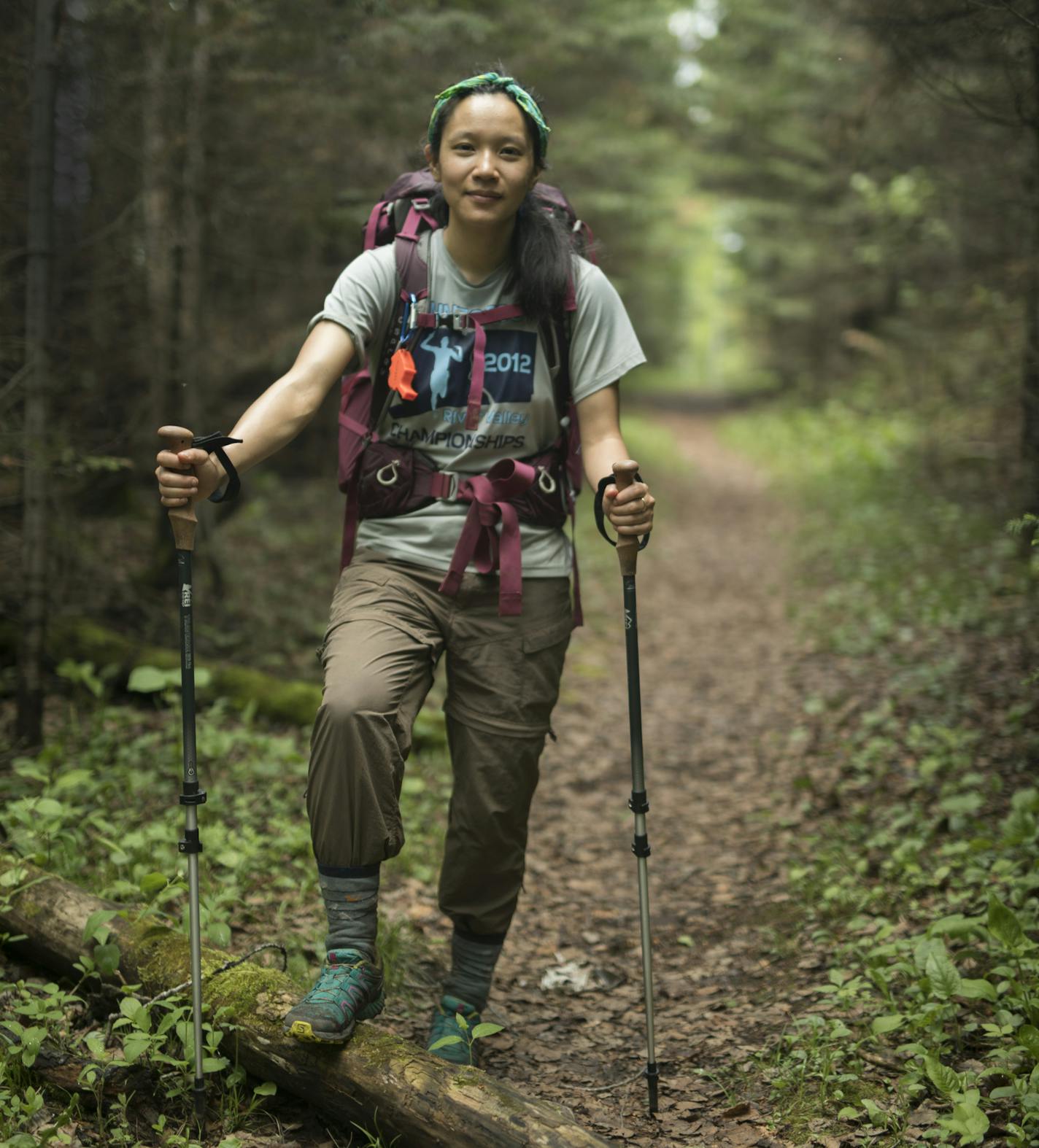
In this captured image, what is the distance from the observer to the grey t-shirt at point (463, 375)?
3287mm

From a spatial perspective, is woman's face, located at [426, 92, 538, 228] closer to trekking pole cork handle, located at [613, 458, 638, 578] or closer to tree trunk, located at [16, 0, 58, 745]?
trekking pole cork handle, located at [613, 458, 638, 578]

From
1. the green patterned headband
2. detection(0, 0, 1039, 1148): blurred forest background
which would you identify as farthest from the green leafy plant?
the green patterned headband

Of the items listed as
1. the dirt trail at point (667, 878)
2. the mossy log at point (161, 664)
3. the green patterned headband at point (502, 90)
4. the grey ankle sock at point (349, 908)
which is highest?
the green patterned headband at point (502, 90)

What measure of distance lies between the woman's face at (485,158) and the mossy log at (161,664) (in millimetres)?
3635

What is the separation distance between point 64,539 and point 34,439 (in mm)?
1526

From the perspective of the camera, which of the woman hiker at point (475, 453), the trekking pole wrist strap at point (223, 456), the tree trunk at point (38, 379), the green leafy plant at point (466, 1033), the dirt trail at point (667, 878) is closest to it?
the trekking pole wrist strap at point (223, 456)

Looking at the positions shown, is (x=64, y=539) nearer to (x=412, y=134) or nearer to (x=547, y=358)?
(x=412, y=134)

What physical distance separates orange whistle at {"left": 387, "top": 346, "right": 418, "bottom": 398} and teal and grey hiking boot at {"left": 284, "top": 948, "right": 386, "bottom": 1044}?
1661 mm

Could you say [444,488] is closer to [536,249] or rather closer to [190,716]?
[536,249]

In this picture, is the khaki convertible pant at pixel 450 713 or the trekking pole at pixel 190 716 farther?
the khaki convertible pant at pixel 450 713

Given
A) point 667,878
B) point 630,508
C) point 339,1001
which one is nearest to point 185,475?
point 630,508

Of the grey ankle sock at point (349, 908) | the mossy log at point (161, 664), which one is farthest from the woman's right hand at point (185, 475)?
the mossy log at point (161, 664)

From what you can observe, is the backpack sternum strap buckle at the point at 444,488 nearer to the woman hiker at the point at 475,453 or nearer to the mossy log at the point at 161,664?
the woman hiker at the point at 475,453

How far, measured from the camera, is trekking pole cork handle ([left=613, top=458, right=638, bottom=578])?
3012 millimetres
